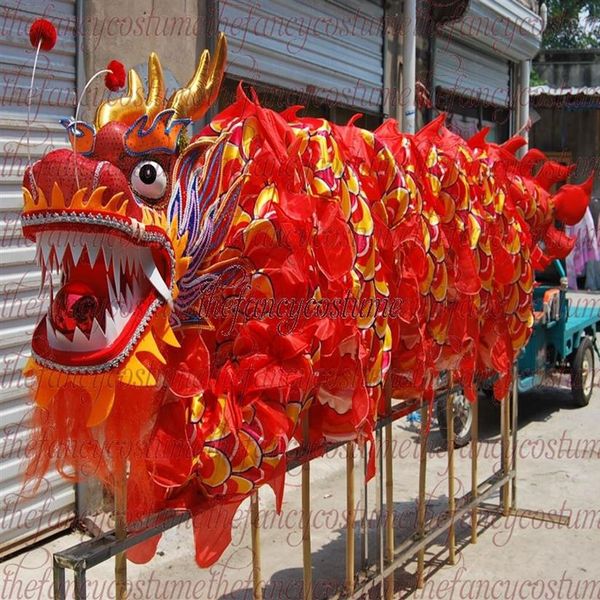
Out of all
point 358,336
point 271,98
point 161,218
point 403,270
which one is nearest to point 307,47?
point 271,98

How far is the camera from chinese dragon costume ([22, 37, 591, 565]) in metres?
1.91

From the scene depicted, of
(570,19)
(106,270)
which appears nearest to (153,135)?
(106,270)

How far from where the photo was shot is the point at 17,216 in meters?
4.11

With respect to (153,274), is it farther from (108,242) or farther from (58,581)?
(58,581)

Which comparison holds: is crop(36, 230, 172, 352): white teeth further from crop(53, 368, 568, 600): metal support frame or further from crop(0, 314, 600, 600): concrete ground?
crop(0, 314, 600, 600): concrete ground

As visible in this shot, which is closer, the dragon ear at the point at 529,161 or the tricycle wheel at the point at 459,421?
the dragon ear at the point at 529,161

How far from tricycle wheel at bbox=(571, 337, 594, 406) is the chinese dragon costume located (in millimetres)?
4414

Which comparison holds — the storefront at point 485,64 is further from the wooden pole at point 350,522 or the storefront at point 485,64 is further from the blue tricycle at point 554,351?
the wooden pole at point 350,522

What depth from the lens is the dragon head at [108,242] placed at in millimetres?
1846

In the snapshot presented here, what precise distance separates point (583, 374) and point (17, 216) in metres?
5.11

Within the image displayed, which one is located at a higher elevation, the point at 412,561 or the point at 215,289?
the point at 215,289

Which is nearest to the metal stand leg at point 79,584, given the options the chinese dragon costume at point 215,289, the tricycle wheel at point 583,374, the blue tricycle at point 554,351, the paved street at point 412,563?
the chinese dragon costume at point 215,289

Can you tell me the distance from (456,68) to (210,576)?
6710 mm

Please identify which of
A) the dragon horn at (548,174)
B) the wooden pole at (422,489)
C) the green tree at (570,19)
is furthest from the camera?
the green tree at (570,19)
